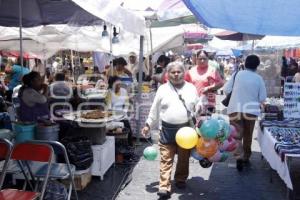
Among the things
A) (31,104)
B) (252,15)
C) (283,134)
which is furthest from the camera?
(31,104)

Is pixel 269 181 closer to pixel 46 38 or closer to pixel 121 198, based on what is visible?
pixel 121 198

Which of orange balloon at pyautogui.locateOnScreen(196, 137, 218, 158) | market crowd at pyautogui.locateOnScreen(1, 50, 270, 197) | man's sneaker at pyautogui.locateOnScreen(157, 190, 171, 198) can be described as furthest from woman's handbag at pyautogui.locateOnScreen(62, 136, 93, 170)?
orange balloon at pyautogui.locateOnScreen(196, 137, 218, 158)

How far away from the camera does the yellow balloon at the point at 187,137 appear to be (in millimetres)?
4555

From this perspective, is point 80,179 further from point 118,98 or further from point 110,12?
point 118,98

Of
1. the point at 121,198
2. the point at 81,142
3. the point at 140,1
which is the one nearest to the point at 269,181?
the point at 121,198

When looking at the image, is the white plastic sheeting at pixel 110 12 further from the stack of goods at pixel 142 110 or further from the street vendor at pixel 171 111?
the stack of goods at pixel 142 110

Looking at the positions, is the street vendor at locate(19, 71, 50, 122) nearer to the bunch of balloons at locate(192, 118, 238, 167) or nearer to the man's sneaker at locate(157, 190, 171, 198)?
the man's sneaker at locate(157, 190, 171, 198)

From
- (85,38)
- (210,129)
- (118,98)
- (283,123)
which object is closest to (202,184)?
(210,129)

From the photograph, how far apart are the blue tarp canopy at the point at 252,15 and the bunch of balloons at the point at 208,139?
4.36 feet

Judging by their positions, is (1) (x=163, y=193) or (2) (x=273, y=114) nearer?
(1) (x=163, y=193)

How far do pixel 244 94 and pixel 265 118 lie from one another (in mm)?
712

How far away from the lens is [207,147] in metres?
4.53

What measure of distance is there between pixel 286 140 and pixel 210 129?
1206 mm

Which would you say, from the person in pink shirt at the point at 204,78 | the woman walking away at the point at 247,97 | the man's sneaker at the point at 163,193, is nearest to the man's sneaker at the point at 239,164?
the woman walking away at the point at 247,97
